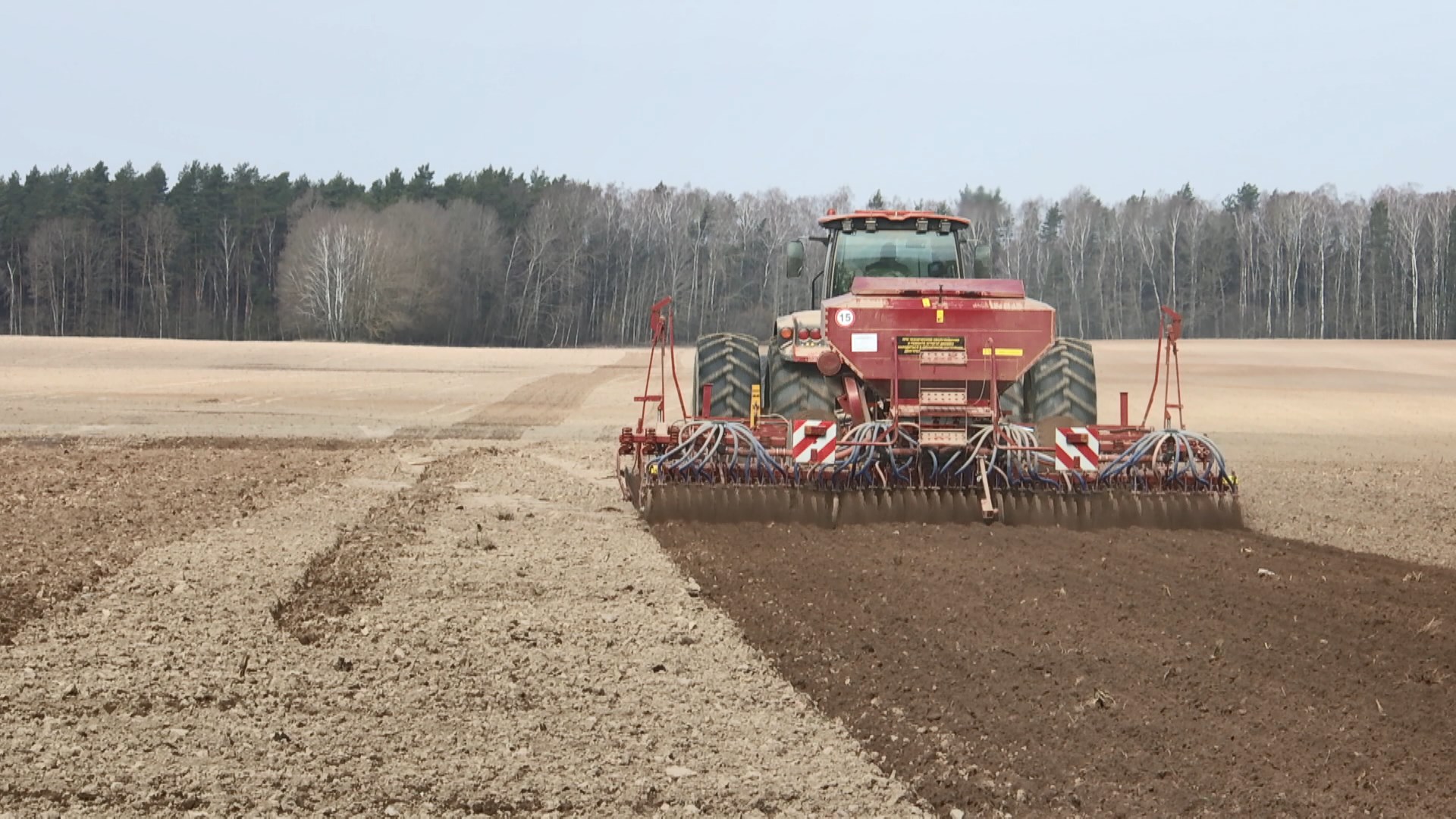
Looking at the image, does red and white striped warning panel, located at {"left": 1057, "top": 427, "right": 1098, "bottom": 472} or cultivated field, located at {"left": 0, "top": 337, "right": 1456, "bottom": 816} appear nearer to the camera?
cultivated field, located at {"left": 0, "top": 337, "right": 1456, "bottom": 816}

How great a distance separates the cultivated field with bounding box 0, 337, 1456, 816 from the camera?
14.3 ft

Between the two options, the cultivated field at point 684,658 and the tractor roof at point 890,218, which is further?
the tractor roof at point 890,218

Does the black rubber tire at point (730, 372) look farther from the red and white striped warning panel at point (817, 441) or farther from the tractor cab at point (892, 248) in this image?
the red and white striped warning panel at point (817, 441)

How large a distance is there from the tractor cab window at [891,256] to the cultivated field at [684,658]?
297cm

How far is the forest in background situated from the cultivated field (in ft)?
214

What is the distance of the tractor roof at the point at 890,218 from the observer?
40.7 ft

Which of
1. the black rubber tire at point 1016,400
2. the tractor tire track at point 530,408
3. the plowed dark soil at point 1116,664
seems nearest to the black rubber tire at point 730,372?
the black rubber tire at point 1016,400

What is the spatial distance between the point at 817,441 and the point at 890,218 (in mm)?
3325

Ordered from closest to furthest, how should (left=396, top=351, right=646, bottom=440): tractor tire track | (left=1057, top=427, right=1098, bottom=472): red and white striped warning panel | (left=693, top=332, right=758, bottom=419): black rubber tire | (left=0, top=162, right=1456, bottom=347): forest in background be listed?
1. (left=1057, top=427, right=1098, bottom=472): red and white striped warning panel
2. (left=693, top=332, right=758, bottom=419): black rubber tire
3. (left=396, top=351, right=646, bottom=440): tractor tire track
4. (left=0, top=162, right=1456, bottom=347): forest in background

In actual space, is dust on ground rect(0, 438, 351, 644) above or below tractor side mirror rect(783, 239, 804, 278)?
below

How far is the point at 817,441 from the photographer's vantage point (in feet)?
32.8

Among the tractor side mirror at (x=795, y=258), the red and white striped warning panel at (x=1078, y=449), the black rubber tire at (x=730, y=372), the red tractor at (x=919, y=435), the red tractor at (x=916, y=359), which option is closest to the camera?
the red tractor at (x=919, y=435)

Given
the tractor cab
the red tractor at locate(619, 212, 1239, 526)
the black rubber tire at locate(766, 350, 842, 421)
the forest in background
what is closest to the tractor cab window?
the tractor cab

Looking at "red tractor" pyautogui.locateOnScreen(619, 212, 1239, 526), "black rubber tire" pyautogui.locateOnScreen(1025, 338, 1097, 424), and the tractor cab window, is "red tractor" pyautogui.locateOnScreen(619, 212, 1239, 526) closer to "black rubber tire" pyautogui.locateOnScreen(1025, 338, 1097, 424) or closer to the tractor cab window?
"black rubber tire" pyautogui.locateOnScreen(1025, 338, 1097, 424)
